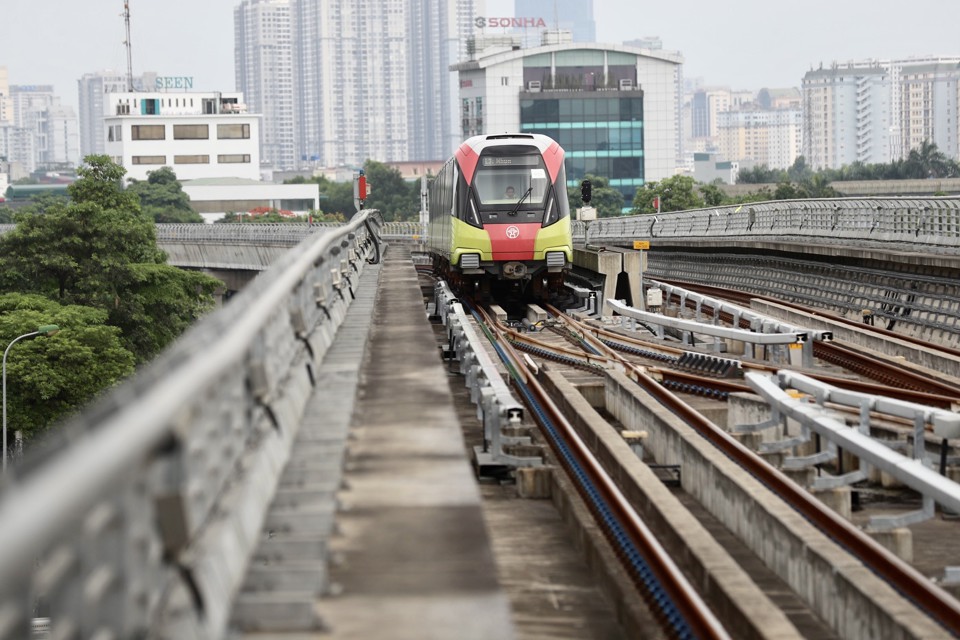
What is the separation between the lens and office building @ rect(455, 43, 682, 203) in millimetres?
142875

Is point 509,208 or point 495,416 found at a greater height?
point 509,208

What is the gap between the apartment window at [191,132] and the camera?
159125 mm

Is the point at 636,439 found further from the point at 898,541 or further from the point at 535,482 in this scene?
the point at 898,541

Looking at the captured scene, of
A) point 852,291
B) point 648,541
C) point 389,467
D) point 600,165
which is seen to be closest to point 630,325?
point 852,291

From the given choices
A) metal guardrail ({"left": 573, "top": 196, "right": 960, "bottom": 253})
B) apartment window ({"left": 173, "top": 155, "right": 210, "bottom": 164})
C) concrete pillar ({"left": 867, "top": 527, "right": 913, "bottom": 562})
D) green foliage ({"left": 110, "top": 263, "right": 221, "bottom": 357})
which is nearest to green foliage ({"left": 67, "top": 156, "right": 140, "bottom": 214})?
green foliage ({"left": 110, "top": 263, "right": 221, "bottom": 357})

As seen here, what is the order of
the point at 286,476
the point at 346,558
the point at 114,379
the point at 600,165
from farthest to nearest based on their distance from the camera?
the point at 600,165 < the point at 114,379 < the point at 286,476 < the point at 346,558

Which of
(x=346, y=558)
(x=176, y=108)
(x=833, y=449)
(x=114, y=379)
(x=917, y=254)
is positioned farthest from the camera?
(x=176, y=108)

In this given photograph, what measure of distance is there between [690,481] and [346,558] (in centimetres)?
819

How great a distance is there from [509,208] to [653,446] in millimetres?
14068

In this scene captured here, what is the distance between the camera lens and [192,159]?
159750 mm

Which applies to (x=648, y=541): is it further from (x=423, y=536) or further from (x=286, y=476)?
(x=423, y=536)

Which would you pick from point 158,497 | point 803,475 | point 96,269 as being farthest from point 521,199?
point 96,269

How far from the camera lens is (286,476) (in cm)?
682

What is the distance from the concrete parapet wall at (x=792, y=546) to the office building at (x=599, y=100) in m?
129
